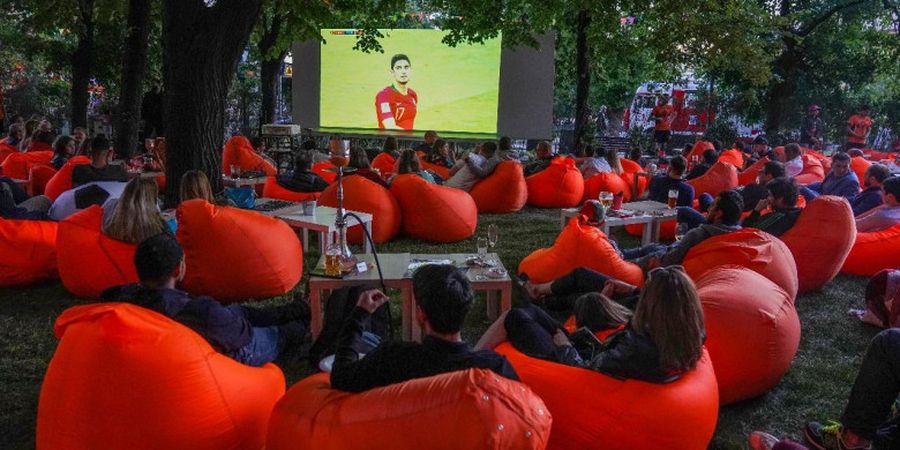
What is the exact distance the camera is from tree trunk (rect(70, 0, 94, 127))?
36.8 feet

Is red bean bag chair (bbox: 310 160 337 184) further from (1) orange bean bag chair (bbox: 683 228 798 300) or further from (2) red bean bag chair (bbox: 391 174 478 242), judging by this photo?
(1) orange bean bag chair (bbox: 683 228 798 300)

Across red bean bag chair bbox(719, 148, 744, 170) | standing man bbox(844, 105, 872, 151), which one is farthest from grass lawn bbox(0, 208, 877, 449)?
standing man bbox(844, 105, 872, 151)

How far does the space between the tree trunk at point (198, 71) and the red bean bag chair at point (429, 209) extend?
1.79 meters

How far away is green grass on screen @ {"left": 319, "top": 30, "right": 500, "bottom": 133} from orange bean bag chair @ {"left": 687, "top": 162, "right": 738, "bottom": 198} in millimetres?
7267

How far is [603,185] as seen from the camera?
9000 millimetres

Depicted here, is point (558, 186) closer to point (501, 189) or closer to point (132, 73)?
point (501, 189)

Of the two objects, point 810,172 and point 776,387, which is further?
point 810,172

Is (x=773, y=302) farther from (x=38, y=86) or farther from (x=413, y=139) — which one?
(x=38, y=86)

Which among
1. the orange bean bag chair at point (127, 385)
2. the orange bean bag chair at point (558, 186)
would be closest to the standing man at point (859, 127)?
the orange bean bag chair at point (558, 186)

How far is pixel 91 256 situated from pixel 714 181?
6632 millimetres

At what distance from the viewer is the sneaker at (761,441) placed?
3049mm

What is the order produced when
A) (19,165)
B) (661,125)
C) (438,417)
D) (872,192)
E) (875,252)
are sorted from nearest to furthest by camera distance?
(438,417)
(875,252)
(872,192)
(19,165)
(661,125)

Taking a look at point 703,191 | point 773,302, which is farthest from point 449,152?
point 773,302

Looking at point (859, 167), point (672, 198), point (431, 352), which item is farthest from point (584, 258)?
point (859, 167)
